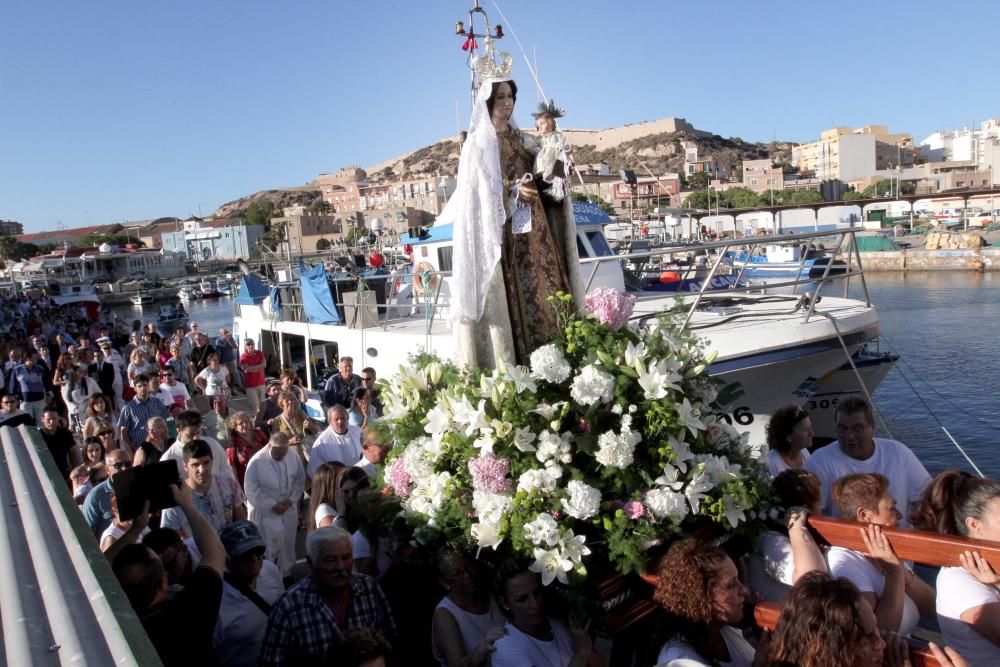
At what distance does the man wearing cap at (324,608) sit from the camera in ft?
10.4

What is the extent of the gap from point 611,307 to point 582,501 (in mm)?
972

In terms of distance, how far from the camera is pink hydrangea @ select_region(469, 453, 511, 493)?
3.03 metres

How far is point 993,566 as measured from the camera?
8.48ft

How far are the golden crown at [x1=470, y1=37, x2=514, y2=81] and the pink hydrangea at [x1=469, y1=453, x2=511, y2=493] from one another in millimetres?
2016

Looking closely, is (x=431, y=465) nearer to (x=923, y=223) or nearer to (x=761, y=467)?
(x=761, y=467)

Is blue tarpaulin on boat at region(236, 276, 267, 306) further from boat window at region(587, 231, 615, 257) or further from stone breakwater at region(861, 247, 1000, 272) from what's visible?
stone breakwater at region(861, 247, 1000, 272)

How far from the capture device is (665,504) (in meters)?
2.95

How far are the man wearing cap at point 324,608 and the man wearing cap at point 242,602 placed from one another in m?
0.41

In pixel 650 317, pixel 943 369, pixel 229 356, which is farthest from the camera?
pixel 943 369

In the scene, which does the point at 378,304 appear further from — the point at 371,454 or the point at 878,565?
the point at 878,565

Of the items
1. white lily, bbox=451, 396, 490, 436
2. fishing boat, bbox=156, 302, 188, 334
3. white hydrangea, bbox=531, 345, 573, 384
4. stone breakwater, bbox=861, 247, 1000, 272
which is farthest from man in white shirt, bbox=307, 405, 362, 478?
stone breakwater, bbox=861, 247, 1000, 272

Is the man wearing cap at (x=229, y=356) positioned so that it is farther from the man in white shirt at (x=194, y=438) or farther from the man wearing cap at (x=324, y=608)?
the man wearing cap at (x=324, y=608)

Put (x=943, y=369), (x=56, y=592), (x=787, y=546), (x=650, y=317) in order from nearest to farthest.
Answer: (x=56, y=592), (x=787, y=546), (x=650, y=317), (x=943, y=369)

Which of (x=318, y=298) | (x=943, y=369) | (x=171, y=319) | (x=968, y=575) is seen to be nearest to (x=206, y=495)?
(x=968, y=575)
